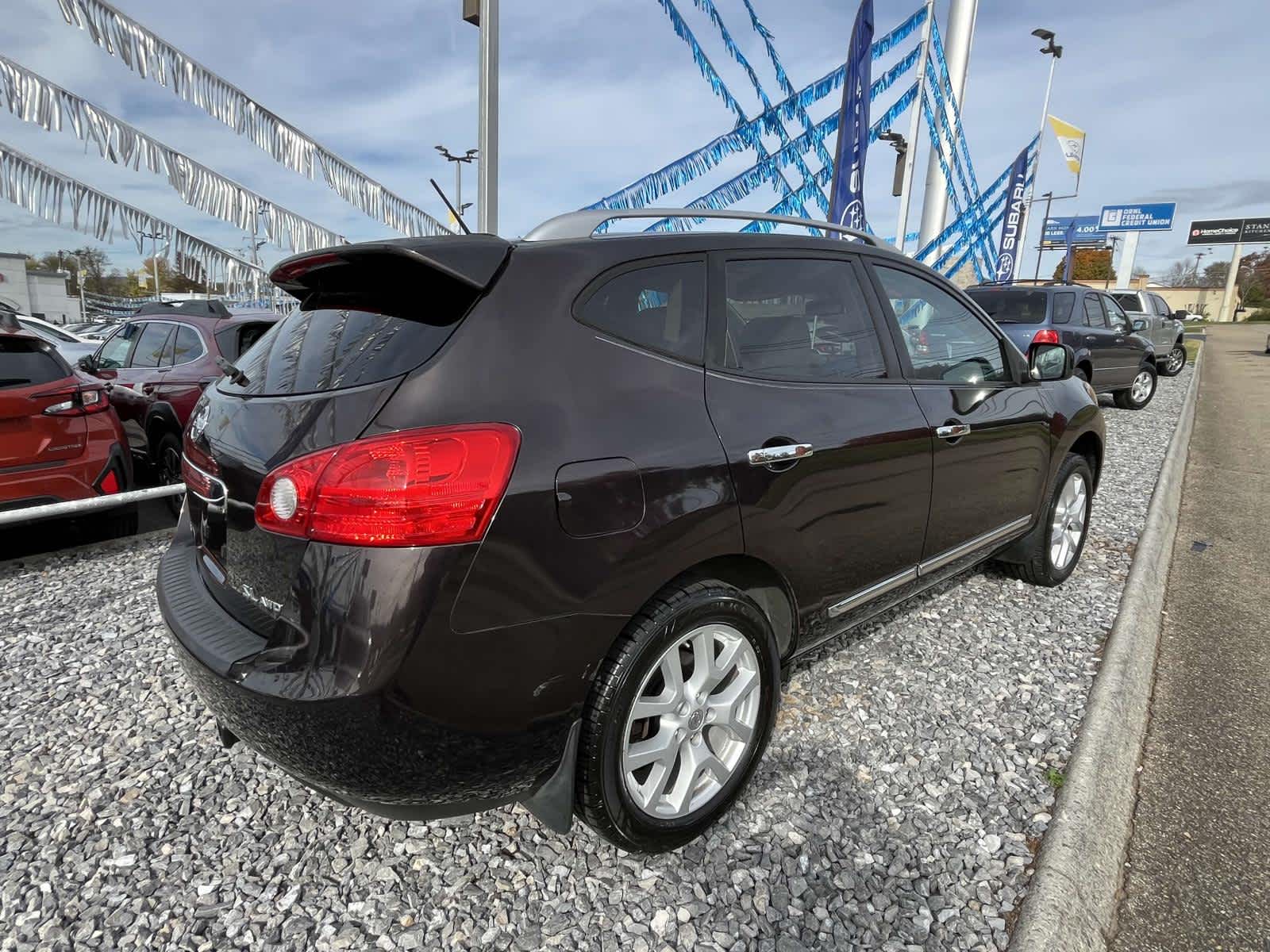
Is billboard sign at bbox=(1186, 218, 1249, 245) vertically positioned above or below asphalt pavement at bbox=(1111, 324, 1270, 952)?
above

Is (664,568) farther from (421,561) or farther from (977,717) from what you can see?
(977,717)

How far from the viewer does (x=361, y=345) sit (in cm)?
184

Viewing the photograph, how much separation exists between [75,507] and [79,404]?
0.63 meters

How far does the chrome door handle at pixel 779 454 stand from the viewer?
2.09 m

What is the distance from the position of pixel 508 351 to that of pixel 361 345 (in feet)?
1.35

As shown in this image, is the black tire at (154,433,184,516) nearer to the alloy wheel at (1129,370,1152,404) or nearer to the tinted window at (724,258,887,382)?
the tinted window at (724,258,887,382)

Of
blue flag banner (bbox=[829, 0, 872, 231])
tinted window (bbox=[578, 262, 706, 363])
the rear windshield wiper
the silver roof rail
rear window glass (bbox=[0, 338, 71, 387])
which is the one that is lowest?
rear window glass (bbox=[0, 338, 71, 387])

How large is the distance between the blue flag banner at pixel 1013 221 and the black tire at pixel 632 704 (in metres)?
27.1

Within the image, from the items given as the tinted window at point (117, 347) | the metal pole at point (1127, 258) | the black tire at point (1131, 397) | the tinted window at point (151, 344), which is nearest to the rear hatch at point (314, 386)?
the tinted window at point (151, 344)

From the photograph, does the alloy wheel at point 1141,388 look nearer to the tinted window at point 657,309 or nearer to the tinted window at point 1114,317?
the tinted window at point 1114,317

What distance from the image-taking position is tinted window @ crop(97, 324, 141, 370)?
21.9 feet

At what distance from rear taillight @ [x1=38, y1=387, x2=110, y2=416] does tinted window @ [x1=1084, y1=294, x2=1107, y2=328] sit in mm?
11614

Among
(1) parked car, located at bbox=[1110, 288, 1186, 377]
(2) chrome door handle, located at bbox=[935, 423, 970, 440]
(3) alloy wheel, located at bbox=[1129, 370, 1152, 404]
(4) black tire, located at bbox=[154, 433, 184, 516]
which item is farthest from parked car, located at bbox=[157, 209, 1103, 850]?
(1) parked car, located at bbox=[1110, 288, 1186, 377]

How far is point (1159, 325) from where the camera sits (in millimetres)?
16609
